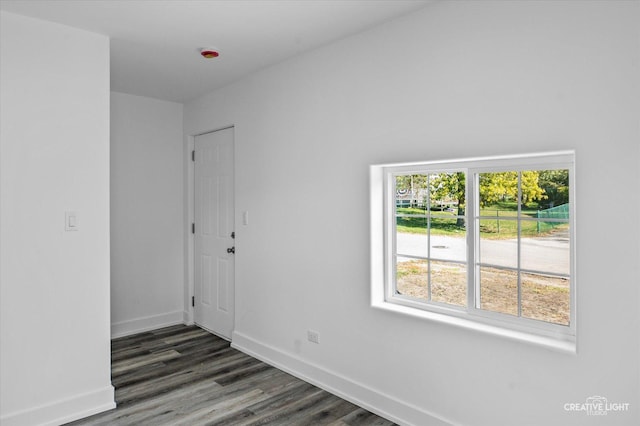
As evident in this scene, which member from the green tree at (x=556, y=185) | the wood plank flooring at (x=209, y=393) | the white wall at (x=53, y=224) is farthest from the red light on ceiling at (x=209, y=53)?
the wood plank flooring at (x=209, y=393)

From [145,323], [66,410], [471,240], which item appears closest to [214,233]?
[145,323]

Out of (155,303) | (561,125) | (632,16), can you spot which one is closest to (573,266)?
(561,125)

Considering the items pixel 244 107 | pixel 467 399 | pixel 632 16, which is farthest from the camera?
pixel 244 107

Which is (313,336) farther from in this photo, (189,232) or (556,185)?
(189,232)

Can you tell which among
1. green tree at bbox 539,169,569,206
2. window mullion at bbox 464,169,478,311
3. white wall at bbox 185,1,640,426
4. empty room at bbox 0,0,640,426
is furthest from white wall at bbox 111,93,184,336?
green tree at bbox 539,169,569,206

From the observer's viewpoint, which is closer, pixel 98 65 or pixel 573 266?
pixel 573 266

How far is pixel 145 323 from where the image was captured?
14.8 feet

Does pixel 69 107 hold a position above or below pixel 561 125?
above

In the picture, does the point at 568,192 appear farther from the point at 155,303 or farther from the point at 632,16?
the point at 155,303

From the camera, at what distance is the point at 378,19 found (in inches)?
103

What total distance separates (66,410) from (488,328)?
264 centimetres

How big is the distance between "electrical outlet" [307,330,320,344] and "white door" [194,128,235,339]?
1.20 meters

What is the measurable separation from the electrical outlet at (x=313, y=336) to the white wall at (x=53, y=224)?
1.42 metres

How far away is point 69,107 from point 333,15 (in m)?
1.80
